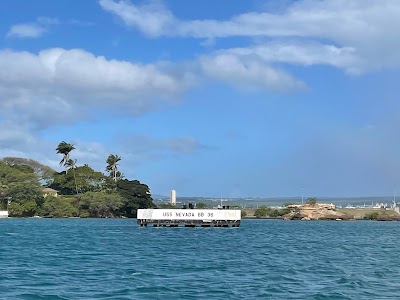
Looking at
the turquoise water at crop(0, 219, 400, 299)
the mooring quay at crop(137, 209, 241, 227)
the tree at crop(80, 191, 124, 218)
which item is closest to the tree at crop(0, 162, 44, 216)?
the tree at crop(80, 191, 124, 218)

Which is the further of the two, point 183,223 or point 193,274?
point 183,223

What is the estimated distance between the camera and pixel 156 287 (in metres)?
36.2

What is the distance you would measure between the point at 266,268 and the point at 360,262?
11.8 m

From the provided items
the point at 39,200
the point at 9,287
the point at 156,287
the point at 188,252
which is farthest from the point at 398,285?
the point at 39,200

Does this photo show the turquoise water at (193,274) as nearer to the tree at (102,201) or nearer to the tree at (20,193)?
the tree at (20,193)

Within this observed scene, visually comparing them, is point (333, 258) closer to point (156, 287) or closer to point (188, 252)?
point (188, 252)

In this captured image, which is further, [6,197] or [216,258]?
[6,197]

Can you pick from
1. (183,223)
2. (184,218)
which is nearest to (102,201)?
(183,223)

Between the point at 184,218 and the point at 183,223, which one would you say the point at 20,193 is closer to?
the point at 183,223

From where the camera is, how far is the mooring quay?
13188 centimetres

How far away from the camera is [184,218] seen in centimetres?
13200

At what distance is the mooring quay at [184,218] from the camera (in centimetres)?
13188

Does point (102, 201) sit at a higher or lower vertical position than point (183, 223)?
higher

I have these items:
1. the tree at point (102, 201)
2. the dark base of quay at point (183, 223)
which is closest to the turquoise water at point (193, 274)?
the dark base of quay at point (183, 223)
